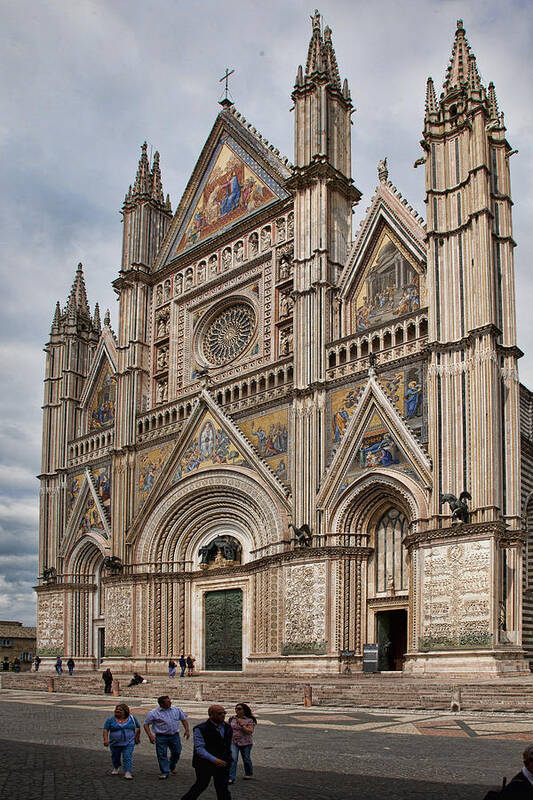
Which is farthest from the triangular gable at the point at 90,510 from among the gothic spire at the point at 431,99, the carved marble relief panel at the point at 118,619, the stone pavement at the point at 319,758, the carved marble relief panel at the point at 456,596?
the gothic spire at the point at 431,99

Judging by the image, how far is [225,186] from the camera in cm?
3778

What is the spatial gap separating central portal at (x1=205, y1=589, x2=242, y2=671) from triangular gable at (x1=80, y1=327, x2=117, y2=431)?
36.9ft

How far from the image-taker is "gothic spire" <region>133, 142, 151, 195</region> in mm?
41125

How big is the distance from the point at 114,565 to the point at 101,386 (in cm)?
971

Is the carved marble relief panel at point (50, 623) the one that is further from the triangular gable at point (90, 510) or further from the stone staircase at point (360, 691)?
the stone staircase at point (360, 691)

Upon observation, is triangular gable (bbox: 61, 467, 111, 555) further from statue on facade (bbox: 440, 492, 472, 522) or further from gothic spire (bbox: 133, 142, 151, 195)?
statue on facade (bbox: 440, 492, 472, 522)

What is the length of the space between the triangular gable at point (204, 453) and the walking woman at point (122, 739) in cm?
1971

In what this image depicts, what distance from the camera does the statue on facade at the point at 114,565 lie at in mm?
36031

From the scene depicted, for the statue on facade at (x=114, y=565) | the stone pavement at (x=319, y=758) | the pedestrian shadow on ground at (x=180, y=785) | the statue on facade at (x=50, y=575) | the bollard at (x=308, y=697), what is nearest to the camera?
the pedestrian shadow on ground at (x=180, y=785)

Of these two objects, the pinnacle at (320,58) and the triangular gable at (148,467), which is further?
the triangular gable at (148,467)

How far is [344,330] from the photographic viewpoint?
98.7ft

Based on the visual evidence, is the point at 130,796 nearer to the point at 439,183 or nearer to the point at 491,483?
Result: the point at 491,483

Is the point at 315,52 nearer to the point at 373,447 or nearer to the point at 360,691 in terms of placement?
the point at 373,447

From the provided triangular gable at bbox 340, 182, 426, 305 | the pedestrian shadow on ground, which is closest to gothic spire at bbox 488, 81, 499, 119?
triangular gable at bbox 340, 182, 426, 305
